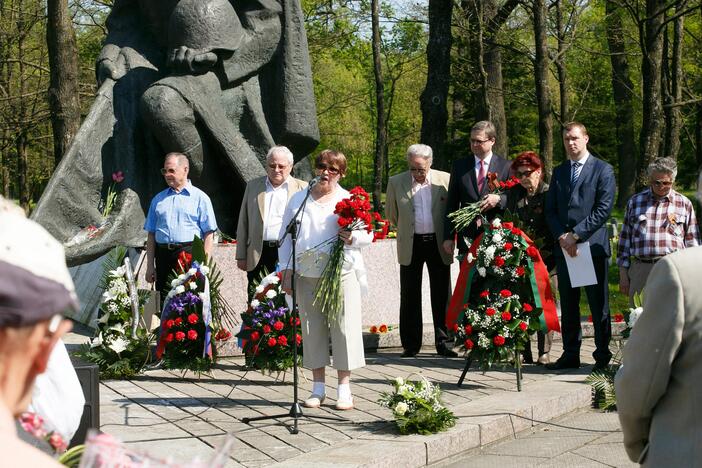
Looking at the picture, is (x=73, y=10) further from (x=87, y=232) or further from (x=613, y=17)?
(x=87, y=232)

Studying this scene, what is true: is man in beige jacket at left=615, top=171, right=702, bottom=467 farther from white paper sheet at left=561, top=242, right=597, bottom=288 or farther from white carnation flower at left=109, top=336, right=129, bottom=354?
white carnation flower at left=109, top=336, right=129, bottom=354

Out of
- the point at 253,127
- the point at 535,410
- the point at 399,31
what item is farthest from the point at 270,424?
the point at 399,31

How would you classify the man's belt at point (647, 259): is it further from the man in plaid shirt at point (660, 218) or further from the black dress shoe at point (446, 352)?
the black dress shoe at point (446, 352)

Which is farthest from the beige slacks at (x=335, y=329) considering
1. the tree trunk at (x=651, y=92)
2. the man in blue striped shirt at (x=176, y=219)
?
the tree trunk at (x=651, y=92)

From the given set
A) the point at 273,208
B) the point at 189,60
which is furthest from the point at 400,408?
the point at 189,60

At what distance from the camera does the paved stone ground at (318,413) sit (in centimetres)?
654

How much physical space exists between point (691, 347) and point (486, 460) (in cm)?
396

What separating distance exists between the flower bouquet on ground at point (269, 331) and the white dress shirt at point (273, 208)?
0.57 metres

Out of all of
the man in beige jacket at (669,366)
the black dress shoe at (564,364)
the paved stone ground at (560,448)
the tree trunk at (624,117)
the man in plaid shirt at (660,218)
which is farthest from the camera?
the tree trunk at (624,117)

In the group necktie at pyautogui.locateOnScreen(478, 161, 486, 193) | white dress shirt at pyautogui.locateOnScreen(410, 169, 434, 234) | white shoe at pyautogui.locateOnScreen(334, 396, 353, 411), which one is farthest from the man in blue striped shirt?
necktie at pyautogui.locateOnScreen(478, 161, 486, 193)

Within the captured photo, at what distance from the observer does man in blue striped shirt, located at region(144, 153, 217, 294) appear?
9375 millimetres

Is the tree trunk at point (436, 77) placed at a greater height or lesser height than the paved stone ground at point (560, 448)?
greater

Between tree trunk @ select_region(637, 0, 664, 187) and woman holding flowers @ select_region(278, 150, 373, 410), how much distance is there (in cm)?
953

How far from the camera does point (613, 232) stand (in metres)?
21.2
